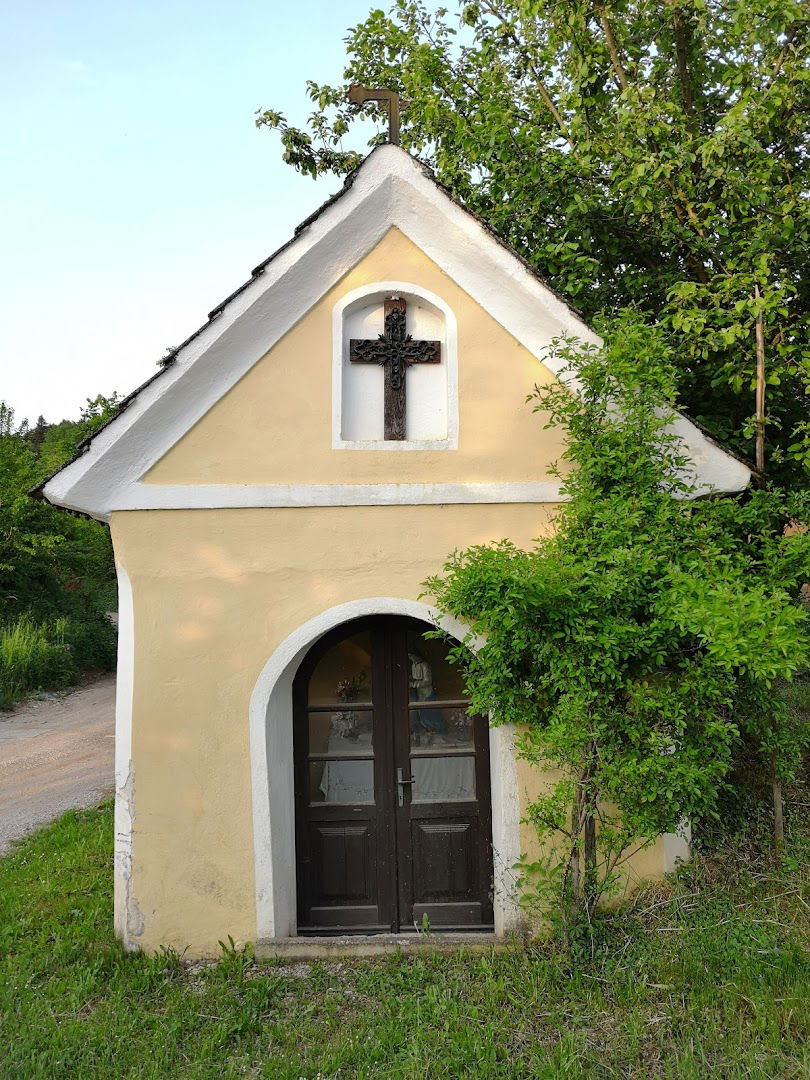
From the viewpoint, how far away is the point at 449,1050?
3676 mm

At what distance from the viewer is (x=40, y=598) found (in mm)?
18828

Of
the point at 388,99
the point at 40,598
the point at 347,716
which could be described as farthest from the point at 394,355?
the point at 40,598

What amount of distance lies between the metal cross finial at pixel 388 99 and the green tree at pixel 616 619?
205cm

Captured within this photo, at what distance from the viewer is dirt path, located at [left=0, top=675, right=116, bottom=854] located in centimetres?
898

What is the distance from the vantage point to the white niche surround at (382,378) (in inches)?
195

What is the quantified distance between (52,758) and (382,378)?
9.26 m

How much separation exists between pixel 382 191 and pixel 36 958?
214 inches

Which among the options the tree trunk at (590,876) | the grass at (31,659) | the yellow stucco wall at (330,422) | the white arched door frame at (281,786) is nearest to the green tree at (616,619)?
the tree trunk at (590,876)

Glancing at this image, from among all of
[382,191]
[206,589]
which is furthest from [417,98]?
[206,589]

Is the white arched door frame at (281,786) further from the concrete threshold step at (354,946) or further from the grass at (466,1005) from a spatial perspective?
the grass at (466,1005)

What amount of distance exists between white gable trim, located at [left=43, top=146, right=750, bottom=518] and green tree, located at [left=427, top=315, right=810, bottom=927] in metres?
0.41

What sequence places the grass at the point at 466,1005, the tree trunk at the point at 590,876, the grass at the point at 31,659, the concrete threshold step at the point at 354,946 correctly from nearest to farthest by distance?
the grass at the point at 466,1005 → the tree trunk at the point at 590,876 → the concrete threshold step at the point at 354,946 → the grass at the point at 31,659

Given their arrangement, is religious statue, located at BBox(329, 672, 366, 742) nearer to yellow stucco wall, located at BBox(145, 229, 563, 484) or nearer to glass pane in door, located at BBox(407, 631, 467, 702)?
glass pane in door, located at BBox(407, 631, 467, 702)

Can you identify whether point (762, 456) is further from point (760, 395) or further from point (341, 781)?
point (341, 781)
